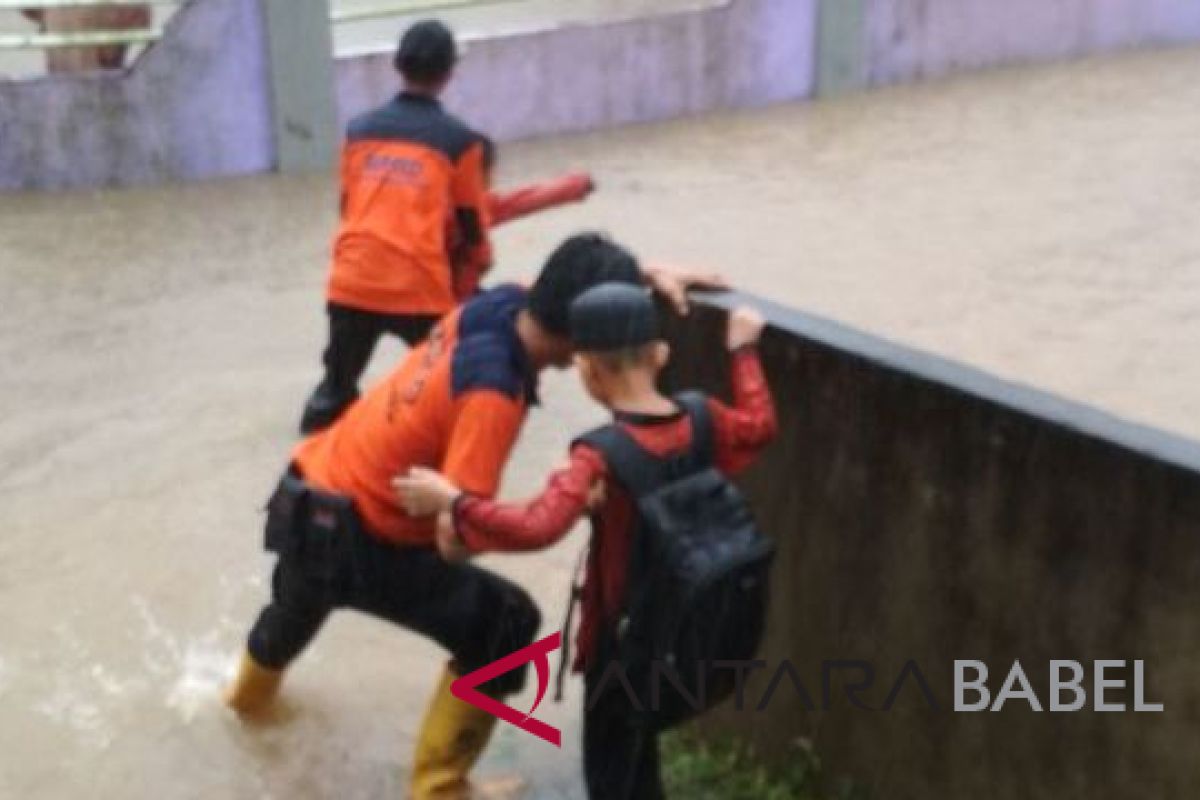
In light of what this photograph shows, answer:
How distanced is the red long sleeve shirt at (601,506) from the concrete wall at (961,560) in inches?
11.0

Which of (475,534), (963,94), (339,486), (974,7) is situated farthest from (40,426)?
(974,7)

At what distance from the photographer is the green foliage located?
12.2 ft

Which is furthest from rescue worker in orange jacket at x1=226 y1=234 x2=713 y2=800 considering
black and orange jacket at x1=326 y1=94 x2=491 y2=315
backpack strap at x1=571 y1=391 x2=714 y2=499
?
black and orange jacket at x1=326 y1=94 x2=491 y2=315

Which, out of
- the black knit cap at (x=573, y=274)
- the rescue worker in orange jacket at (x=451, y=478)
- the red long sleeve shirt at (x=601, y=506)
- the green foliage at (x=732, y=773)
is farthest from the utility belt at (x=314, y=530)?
the green foliage at (x=732, y=773)

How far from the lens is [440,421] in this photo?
3.28m

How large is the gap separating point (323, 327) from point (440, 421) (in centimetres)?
410

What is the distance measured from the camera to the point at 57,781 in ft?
13.2

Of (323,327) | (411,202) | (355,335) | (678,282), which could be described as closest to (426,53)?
(411,202)

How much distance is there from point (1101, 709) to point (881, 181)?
22.6 ft

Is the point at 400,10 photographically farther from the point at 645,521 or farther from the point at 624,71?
the point at 645,521

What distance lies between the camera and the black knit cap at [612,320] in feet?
9.45

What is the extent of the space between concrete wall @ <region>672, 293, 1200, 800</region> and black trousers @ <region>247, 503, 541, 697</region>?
0.60 meters

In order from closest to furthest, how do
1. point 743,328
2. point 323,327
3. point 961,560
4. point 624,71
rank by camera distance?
point 961,560, point 743,328, point 323,327, point 624,71

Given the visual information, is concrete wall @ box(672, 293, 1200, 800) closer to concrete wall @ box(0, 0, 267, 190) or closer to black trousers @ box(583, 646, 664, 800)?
black trousers @ box(583, 646, 664, 800)
